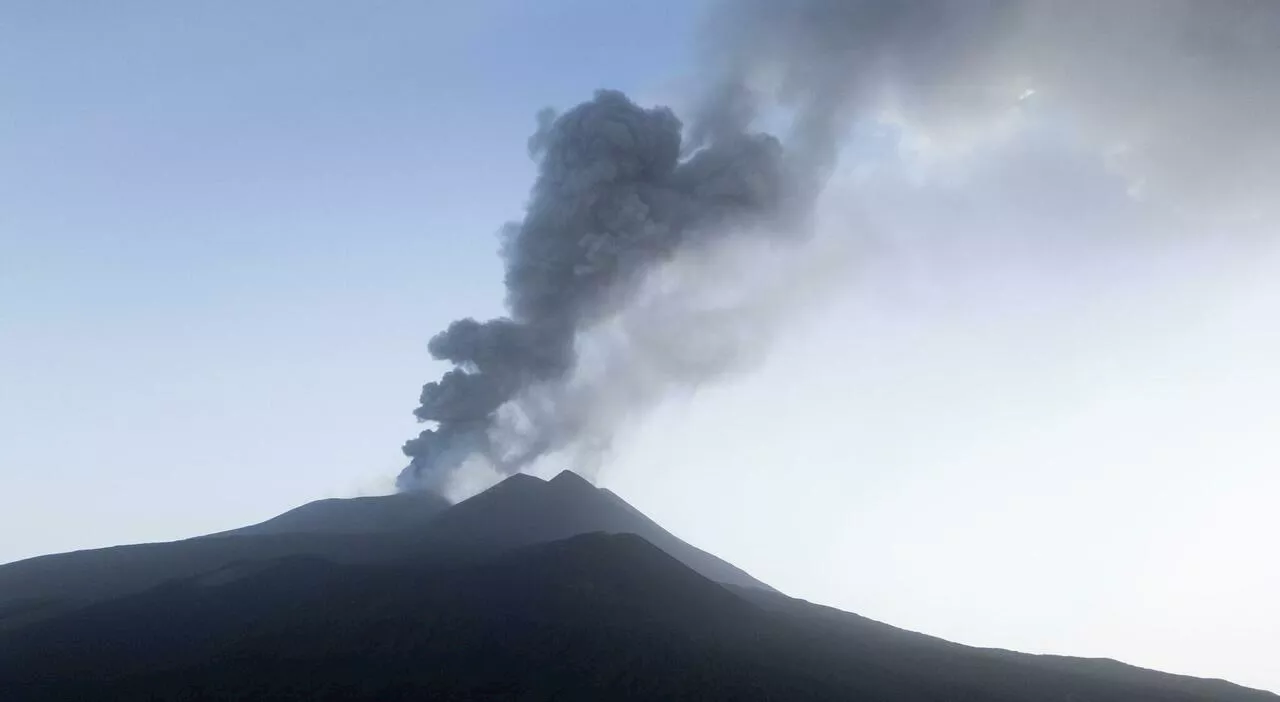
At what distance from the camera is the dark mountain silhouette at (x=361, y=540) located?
6316 cm

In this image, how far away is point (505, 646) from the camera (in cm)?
4750

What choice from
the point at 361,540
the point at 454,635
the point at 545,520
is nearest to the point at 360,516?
the point at 361,540

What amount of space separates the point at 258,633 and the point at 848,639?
35.8 meters

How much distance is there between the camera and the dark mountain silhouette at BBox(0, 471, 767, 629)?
207 feet

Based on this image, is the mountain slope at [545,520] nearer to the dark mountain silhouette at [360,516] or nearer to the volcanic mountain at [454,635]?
the volcanic mountain at [454,635]

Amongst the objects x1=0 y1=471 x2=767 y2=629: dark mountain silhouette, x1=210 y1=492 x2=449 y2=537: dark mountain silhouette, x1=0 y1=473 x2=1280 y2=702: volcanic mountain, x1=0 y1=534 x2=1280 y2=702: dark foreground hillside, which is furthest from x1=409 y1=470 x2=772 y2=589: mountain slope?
x1=0 y1=534 x2=1280 y2=702: dark foreground hillside

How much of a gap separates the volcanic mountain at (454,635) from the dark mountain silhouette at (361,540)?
1.05 ft

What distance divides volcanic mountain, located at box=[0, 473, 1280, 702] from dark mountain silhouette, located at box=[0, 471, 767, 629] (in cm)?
32

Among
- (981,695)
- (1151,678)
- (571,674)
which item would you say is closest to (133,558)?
(571,674)

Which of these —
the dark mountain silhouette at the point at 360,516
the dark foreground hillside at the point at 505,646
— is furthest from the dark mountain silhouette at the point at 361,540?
the dark foreground hillside at the point at 505,646

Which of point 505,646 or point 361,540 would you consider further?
point 361,540

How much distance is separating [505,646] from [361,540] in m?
29.1

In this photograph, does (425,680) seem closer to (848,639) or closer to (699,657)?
(699,657)

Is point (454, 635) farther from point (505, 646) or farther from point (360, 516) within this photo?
point (360, 516)
